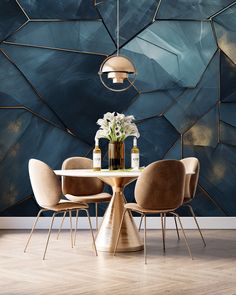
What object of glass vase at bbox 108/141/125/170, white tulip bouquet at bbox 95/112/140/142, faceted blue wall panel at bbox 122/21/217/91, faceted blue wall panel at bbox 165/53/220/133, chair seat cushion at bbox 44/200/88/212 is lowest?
chair seat cushion at bbox 44/200/88/212

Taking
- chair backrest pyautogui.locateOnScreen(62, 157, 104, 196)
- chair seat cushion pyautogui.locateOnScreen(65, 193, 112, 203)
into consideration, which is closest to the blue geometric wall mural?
chair backrest pyautogui.locateOnScreen(62, 157, 104, 196)

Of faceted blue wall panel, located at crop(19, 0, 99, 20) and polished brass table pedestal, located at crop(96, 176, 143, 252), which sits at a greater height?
faceted blue wall panel, located at crop(19, 0, 99, 20)

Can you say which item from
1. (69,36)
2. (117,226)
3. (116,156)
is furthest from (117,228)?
(69,36)

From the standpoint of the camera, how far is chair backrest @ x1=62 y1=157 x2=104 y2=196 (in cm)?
766

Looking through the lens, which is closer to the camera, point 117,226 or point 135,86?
point 117,226

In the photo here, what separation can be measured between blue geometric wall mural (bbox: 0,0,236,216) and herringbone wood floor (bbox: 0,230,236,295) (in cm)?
123

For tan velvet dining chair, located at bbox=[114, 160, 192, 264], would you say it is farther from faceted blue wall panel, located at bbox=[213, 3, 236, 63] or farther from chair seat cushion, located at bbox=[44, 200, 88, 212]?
faceted blue wall panel, located at bbox=[213, 3, 236, 63]

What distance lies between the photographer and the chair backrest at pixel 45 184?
21.4 ft

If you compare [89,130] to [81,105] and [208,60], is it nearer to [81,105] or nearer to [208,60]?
[81,105]

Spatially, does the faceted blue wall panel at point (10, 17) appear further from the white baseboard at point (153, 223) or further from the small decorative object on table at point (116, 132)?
the white baseboard at point (153, 223)

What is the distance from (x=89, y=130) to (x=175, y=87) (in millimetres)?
1127

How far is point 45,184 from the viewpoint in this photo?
6.57m

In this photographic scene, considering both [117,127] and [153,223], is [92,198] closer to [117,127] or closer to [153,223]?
[117,127]

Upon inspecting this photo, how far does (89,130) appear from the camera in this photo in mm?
8555
